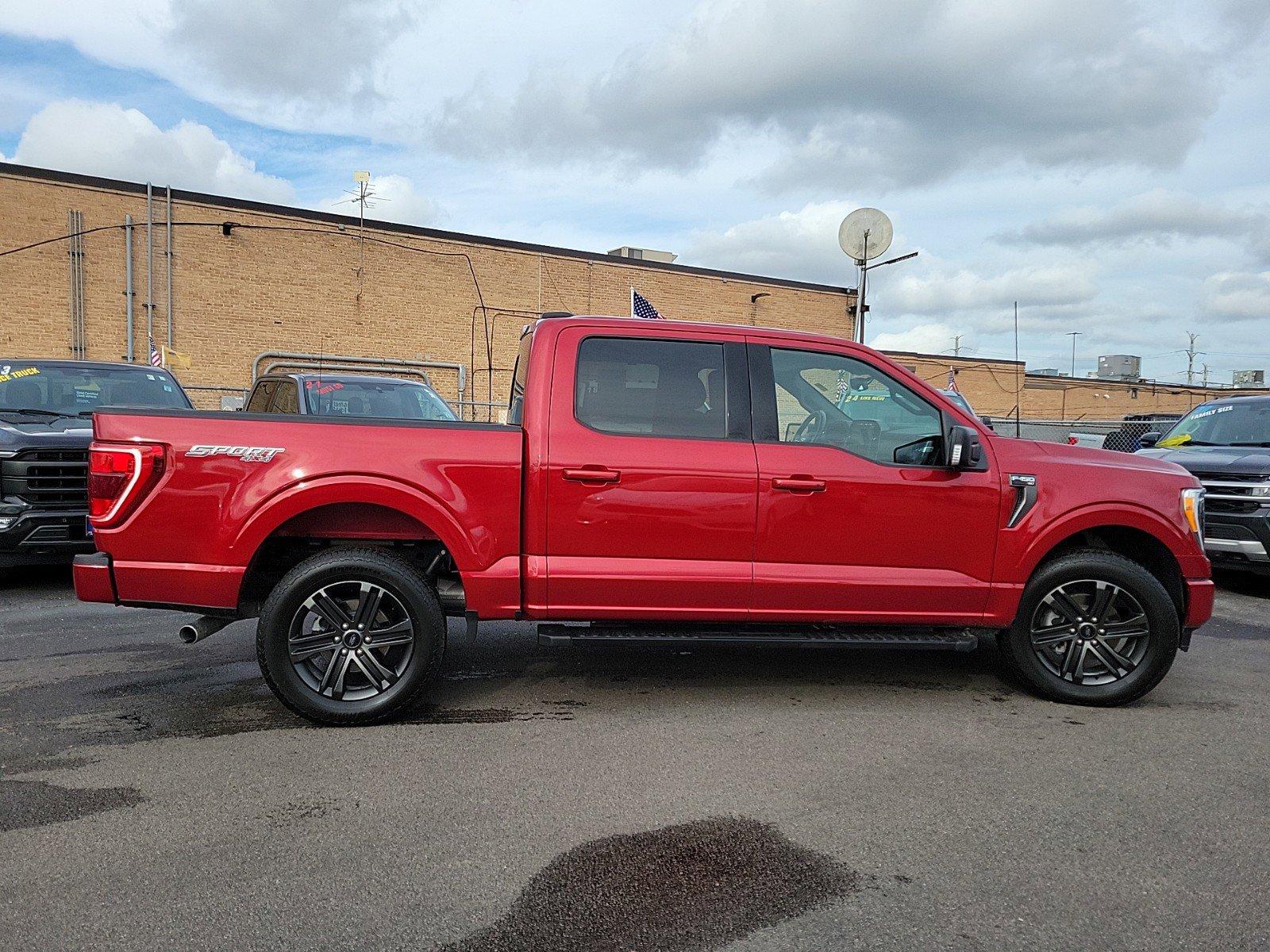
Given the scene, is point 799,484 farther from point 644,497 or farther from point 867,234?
point 867,234

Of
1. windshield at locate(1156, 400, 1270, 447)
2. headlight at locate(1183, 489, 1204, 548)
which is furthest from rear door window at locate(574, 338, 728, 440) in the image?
windshield at locate(1156, 400, 1270, 447)

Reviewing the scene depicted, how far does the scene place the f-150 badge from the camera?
4387 millimetres

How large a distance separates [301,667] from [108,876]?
1503mm

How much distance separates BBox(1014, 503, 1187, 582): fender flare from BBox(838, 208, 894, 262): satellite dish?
930 centimetres

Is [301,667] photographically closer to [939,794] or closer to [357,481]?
[357,481]

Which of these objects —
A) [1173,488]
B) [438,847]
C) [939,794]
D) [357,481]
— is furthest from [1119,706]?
[357,481]

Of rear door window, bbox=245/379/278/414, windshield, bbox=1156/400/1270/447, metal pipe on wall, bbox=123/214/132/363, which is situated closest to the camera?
windshield, bbox=1156/400/1270/447

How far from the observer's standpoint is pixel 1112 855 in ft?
10.8

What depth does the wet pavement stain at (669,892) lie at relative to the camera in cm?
272

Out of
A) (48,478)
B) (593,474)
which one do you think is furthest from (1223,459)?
(48,478)

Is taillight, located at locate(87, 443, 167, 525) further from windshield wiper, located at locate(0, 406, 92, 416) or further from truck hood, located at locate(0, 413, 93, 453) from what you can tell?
windshield wiper, located at locate(0, 406, 92, 416)

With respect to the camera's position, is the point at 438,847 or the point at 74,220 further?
the point at 74,220

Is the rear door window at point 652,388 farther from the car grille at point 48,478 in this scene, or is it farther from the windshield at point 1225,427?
the windshield at point 1225,427

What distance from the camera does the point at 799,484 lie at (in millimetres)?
4695
